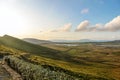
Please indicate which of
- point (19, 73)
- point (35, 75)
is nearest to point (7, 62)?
point (19, 73)

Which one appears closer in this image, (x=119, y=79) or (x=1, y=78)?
(x=1, y=78)

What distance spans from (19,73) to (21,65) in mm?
1253

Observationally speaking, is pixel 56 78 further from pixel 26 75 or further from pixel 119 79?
pixel 119 79

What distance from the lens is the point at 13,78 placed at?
97.9 ft

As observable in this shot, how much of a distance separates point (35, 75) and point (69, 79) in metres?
6.13

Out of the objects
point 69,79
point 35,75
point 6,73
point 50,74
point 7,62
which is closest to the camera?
point 69,79

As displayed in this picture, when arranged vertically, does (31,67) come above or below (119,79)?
above

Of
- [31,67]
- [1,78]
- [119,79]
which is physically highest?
[31,67]

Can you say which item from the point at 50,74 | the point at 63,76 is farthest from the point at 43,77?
the point at 63,76

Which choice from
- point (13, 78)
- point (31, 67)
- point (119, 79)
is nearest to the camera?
point (31, 67)

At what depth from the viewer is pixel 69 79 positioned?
65.3 feet

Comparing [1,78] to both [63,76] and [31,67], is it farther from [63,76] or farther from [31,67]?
[63,76]

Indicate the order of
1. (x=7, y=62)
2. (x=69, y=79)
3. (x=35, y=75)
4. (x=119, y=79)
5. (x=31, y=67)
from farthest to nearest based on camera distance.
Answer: (x=119, y=79)
(x=7, y=62)
(x=31, y=67)
(x=35, y=75)
(x=69, y=79)

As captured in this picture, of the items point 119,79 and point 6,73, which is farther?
point 119,79
